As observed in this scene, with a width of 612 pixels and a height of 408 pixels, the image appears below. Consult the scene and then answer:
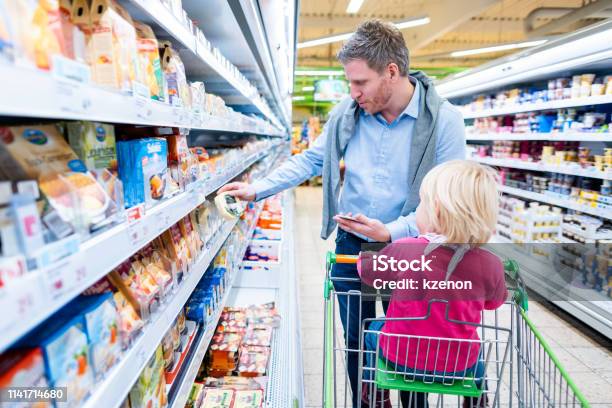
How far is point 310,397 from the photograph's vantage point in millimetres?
2418

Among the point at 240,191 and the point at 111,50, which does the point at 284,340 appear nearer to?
the point at 240,191

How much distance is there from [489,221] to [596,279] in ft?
9.28

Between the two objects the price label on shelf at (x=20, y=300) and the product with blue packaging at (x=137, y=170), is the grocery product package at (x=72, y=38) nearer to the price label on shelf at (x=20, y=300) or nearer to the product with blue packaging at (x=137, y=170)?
the product with blue packaging at (x=137, y=170)

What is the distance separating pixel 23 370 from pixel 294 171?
1603 mm

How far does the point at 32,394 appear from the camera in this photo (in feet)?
2.38

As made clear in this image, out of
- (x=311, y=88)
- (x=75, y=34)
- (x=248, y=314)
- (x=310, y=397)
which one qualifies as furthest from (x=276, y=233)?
(x=311, y=88)

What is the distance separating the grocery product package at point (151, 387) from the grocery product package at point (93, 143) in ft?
2.02

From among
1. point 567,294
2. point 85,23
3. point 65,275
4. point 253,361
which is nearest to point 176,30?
point 85,23

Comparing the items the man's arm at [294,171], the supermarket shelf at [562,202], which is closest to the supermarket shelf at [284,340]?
the man's arm at [294,171]

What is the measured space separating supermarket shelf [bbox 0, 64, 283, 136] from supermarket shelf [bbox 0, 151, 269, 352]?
24cm

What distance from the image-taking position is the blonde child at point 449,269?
1209mm

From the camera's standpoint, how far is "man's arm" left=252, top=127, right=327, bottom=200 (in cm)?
210

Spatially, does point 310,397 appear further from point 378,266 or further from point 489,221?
point 489,221

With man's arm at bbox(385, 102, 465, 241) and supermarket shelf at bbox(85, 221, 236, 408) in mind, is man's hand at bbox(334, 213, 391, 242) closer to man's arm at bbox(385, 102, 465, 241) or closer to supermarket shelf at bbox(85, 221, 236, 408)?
man's arm at bbox(385, 102, 465, 241)
